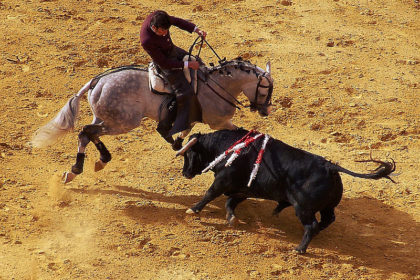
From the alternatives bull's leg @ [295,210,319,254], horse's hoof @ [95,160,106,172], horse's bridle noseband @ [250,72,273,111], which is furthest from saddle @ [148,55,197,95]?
bull's leg @ [295,210,319,254]

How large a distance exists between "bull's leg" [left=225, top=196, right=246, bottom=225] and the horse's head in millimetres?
1518

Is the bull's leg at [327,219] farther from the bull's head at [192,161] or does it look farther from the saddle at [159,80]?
the saddle at [159,80]

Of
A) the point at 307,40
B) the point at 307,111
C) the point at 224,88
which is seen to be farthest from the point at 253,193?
the point at 307,40

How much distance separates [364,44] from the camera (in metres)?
15.8

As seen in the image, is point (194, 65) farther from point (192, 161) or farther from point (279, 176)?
point (279, 176)

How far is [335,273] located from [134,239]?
278 centimetres

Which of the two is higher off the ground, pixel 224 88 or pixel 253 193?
pixel 224 88

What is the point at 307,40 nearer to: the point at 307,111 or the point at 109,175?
the point at 307,111

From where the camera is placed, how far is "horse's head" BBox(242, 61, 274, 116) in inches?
407

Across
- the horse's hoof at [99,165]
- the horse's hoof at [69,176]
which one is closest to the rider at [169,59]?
the horse's hoof at [99,165]

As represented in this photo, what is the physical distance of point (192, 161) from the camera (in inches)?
402

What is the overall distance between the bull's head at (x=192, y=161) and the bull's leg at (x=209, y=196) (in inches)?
17.6

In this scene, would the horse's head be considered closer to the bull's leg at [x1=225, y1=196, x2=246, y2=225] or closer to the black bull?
the black bull

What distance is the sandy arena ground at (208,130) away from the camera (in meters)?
9.17
